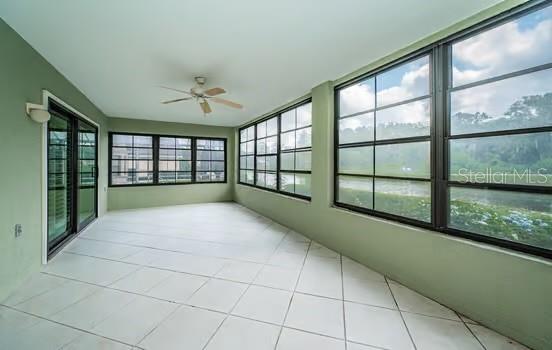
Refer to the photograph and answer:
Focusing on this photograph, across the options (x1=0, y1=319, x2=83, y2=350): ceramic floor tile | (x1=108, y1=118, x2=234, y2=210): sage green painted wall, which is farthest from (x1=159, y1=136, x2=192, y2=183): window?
(x1=0, y1=319, x2=83, y2=350): ceramic floor tile

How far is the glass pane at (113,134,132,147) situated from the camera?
20.3 ft

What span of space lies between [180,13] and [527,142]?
2.89 metres

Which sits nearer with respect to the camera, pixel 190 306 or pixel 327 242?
pixel 190 306

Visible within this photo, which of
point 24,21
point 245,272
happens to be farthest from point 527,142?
point 24,21

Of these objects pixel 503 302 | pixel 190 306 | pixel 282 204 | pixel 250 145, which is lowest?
pixel 190 306

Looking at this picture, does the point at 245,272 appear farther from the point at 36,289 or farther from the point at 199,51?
the point at 199,51

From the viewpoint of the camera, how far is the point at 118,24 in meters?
2.09

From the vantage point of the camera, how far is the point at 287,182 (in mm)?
4770

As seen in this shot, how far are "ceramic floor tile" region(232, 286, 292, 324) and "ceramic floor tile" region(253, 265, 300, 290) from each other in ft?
0.33

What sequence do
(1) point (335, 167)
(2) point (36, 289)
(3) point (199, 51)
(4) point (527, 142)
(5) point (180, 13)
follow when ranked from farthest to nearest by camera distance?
(1) point (335, 167), (3) point (199, 51), (2) point (36, 289), (5) point (180, 13), (4) point (527, 142)

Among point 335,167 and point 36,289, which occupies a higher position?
point 335,167

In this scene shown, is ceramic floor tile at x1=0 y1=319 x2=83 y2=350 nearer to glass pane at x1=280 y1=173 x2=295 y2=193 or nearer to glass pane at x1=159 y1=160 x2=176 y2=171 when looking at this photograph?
glass pane at x1=280 y1=173 x2=295 y2=193

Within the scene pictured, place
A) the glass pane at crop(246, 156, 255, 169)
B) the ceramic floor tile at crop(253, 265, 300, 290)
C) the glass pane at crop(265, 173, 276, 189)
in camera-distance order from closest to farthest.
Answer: the ceramic floor tile at crop(253, 265, 300, 290) < the glass pane at crop(265, 173, 276, 189) < the glass pane at crop(246, 156, 255, 169)

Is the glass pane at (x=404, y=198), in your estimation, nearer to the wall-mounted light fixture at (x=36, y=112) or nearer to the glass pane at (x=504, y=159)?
the glass pane at (x=504, y=159)
